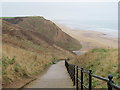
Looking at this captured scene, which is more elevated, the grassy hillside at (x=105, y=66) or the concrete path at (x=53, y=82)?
the grassy hillside at (x=105, y=66)

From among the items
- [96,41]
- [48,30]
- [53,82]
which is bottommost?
[96,41]

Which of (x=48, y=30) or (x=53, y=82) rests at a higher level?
(x=53, y=82)

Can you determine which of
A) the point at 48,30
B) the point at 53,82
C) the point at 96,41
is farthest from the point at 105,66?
the point at 96,41

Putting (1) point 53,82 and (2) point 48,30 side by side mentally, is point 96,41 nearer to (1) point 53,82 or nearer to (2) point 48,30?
(2) point 48,30

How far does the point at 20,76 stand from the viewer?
16172mm

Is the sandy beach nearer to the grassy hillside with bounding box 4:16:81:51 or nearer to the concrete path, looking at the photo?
the grassy hillside with bounding box 4:16:81:51

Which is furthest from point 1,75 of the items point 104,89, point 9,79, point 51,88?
point 104,89

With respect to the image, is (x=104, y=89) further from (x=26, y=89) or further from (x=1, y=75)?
(x=1, y=75)

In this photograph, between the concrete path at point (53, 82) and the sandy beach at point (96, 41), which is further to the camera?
the sandy beach at point (96, 41)

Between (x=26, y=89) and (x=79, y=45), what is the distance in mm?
96076

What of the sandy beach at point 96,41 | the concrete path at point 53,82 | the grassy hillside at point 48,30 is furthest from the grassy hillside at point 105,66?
the grassy hillside at point 48,30

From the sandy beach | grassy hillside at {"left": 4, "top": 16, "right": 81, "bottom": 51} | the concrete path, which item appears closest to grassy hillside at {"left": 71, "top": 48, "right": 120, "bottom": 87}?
the concrete path

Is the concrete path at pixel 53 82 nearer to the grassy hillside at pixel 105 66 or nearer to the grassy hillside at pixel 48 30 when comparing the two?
the grassy hillside at pixel 105 66

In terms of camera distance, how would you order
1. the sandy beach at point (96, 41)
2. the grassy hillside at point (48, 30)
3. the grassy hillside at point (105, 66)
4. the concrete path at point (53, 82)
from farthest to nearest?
the sandy beach at point (96, 41), the grassy hillside at point (48, 30), the concrete path at point (53, 82), the grassy hillside at point (105, 66)
